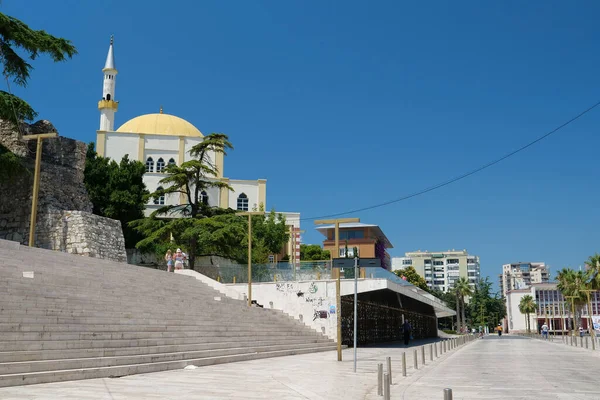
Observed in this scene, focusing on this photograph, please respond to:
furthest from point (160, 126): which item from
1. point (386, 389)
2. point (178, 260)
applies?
point (386, 389)

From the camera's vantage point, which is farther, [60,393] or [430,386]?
[430,386]

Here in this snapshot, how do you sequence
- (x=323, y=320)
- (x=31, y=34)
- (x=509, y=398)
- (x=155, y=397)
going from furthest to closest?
(x=323, y=320)
(x=31, y=34)
(x=509, y=398)
(x=155, y=397)

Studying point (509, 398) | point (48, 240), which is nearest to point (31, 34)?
point (48, 240)

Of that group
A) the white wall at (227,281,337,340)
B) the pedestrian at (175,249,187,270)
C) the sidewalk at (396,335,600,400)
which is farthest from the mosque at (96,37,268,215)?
the sidewalk at (396,335,600,400)

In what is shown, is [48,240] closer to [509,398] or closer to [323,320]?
[323,320]

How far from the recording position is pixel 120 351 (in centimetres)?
1354

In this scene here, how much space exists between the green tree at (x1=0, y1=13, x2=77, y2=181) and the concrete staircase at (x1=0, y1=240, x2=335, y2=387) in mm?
6900

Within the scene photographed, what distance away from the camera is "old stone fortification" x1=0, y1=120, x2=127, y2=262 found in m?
29.3

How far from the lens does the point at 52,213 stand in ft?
97.1

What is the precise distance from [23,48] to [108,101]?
4372 cm

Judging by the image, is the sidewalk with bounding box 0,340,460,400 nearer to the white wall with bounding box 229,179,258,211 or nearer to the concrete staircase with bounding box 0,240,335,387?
the concrete staircase with bounding box 0,240,335,387

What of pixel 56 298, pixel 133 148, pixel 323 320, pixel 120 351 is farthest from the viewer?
pixel 133 148

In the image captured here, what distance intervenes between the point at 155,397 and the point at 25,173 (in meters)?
24.0

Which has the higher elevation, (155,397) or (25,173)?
(25,173)
